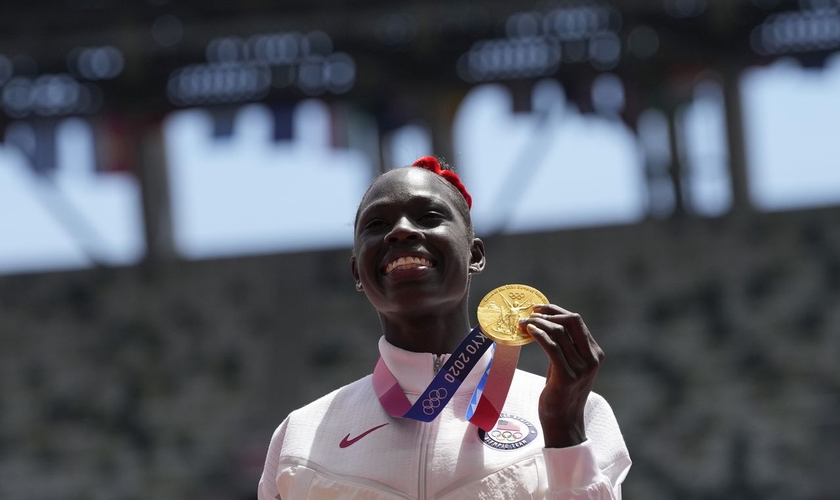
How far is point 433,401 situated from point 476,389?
0.09 m

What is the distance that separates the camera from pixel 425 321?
6.57 ft

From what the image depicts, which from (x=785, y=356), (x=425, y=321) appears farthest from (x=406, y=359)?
(x=785, y=356)

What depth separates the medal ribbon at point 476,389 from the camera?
6.14ft

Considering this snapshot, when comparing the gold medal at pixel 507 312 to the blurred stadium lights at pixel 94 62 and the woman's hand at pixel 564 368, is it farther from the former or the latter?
the blurred stadium lights at pixel 94 62

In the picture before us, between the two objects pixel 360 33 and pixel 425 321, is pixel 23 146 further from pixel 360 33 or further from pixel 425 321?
pixel 425 321

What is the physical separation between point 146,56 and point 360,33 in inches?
70.3

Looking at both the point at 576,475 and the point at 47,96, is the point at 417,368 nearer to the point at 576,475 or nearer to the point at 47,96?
the point at 576,475

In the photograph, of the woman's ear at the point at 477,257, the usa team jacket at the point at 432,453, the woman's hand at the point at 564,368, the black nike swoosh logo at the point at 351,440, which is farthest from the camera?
the woman's ear at the point at 477,257

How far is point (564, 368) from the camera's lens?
5.63 feet

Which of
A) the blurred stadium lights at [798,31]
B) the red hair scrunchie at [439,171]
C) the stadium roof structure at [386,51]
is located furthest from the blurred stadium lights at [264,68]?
the red hair scrunchie at [439,171]

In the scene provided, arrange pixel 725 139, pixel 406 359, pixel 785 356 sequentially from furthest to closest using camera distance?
pixel 725 139 < pixel 785 356 < pixel 406 359

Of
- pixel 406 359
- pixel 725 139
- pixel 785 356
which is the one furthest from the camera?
pixel 725 139

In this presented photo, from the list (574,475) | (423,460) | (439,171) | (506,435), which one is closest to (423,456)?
(423,460)

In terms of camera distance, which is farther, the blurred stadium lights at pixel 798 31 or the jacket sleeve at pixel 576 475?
the blurred stadium lights at pixel 798 31
